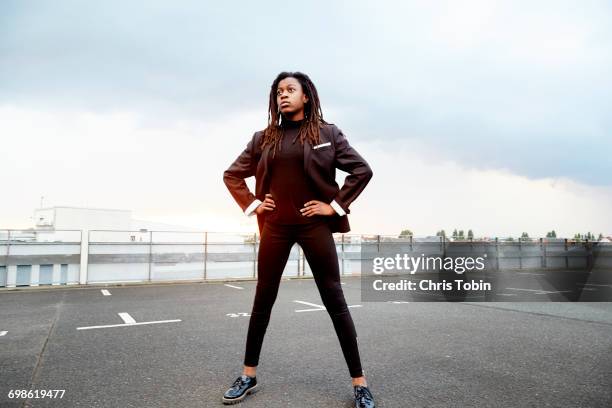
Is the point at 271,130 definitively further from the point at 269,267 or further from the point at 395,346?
the point at 395,346

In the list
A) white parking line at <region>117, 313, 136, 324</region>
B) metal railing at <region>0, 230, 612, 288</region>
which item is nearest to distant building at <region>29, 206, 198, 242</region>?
metal railing at <region>0, 230, 612, 288</region>

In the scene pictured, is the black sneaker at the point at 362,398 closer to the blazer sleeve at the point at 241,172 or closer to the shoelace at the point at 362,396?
the shoelace at the point at 362,396

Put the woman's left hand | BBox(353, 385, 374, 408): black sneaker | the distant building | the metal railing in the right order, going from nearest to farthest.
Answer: BBox(353, 385, 374, 408): black sneaker < the woman's left hand < the metal railing < the distant building

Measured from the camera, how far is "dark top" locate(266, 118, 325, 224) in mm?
2572

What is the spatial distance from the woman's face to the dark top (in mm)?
201

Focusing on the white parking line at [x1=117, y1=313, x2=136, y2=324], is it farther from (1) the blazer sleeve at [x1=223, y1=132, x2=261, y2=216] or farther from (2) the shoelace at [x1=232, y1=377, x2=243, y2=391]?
(1) the blazer sleeve at [x1=223, y1=132, x2=261, y2=216]

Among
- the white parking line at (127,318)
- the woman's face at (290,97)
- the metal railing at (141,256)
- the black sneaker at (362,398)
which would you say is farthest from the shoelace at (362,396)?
the metal railing at (141,256)

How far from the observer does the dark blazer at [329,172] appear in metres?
2.56

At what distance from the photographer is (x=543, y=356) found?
3.78 metres

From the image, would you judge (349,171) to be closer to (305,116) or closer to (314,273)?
(305,116)

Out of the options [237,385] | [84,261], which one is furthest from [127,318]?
[84,261]

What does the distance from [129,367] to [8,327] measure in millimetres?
2845

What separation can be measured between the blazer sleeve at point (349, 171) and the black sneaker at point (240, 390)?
1.21 meters

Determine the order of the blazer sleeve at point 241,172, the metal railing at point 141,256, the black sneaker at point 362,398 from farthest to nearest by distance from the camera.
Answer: the metal railing at point 141,256, the blazer sleeve at point 241,172, the black sneaker at point 362,398
